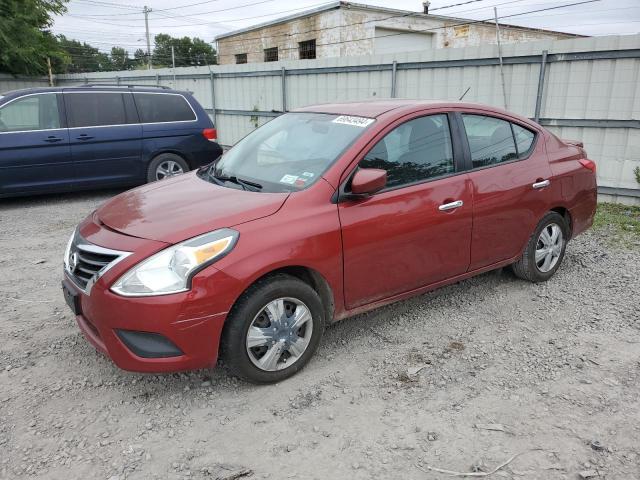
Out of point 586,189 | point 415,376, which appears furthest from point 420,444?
point 586,189

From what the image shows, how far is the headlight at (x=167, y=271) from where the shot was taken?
2.77 m

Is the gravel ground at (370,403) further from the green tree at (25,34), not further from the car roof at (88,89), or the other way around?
the green tree at (25,34)

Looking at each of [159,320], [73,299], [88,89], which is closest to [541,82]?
[88,89]

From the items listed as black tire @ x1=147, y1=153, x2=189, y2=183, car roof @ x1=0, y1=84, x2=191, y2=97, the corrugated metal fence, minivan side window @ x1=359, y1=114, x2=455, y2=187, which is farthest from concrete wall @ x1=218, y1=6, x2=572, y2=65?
minivan side window @ x1=359, y1=114, x2=455, y2=187

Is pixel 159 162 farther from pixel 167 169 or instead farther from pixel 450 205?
pixel 450 205

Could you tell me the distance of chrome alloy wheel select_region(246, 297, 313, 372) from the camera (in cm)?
304

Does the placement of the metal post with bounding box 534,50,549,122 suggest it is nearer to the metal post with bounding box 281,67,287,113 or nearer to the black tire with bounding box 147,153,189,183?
the metal post with bounding box 281,67,287,113

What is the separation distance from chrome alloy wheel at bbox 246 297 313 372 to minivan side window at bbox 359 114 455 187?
106 centimetres

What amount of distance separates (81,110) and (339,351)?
6.15m

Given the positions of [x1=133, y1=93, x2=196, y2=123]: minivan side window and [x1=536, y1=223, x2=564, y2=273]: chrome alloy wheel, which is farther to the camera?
[x1=133, y1=93, x2=196, y2=123]: minivan side window

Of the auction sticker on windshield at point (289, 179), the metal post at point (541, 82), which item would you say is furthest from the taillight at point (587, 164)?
the metal post at point (541, 82)

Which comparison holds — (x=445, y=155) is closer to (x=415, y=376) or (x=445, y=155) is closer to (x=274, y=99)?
(x=415, y=376)

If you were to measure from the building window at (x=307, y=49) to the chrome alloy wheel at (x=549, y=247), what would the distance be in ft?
63.4

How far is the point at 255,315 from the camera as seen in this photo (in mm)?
2973
